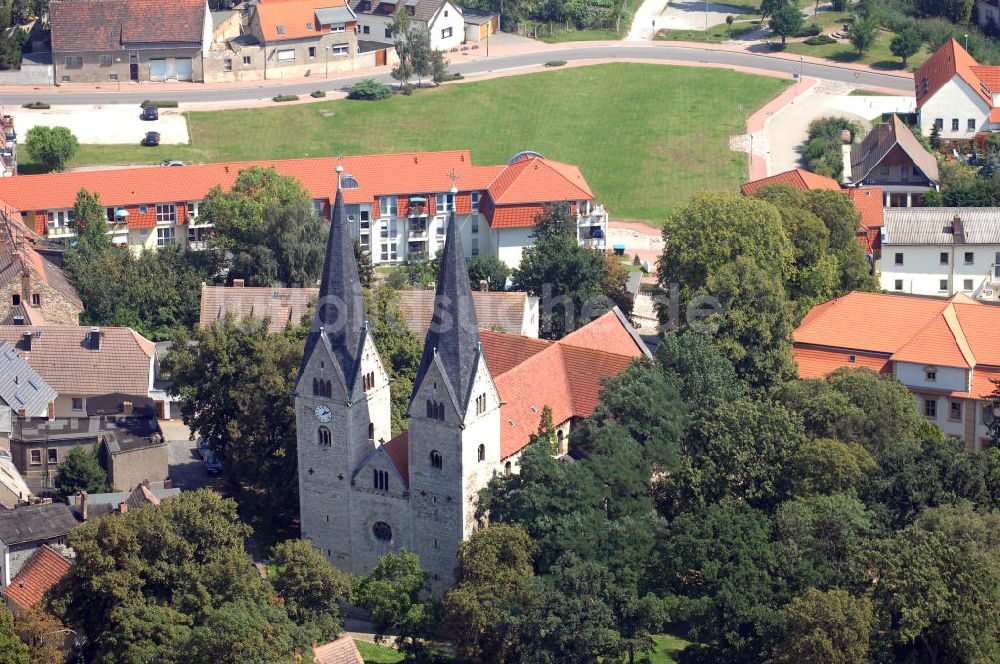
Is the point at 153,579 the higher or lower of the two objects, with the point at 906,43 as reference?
lower

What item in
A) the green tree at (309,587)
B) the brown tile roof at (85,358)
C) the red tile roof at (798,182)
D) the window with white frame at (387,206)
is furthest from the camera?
the window with white frame at (387,206)

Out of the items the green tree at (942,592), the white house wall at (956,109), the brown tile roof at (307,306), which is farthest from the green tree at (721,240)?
the white house wall at (956,109)

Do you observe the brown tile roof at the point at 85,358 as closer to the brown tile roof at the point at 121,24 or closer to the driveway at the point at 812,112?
the brown tile roof at the point at 121,24

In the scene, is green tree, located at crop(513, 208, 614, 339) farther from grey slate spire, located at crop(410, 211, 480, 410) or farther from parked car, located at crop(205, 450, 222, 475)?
Answer: grey slate spire, located at crop(410, 211, 480, 410)

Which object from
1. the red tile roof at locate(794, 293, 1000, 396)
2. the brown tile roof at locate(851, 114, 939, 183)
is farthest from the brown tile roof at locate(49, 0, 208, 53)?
the red tile roof at locate(794, 293, 1000, 396)

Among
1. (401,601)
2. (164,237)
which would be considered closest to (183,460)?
(401,601)

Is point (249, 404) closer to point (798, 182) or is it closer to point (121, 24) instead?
point (798, 182)
